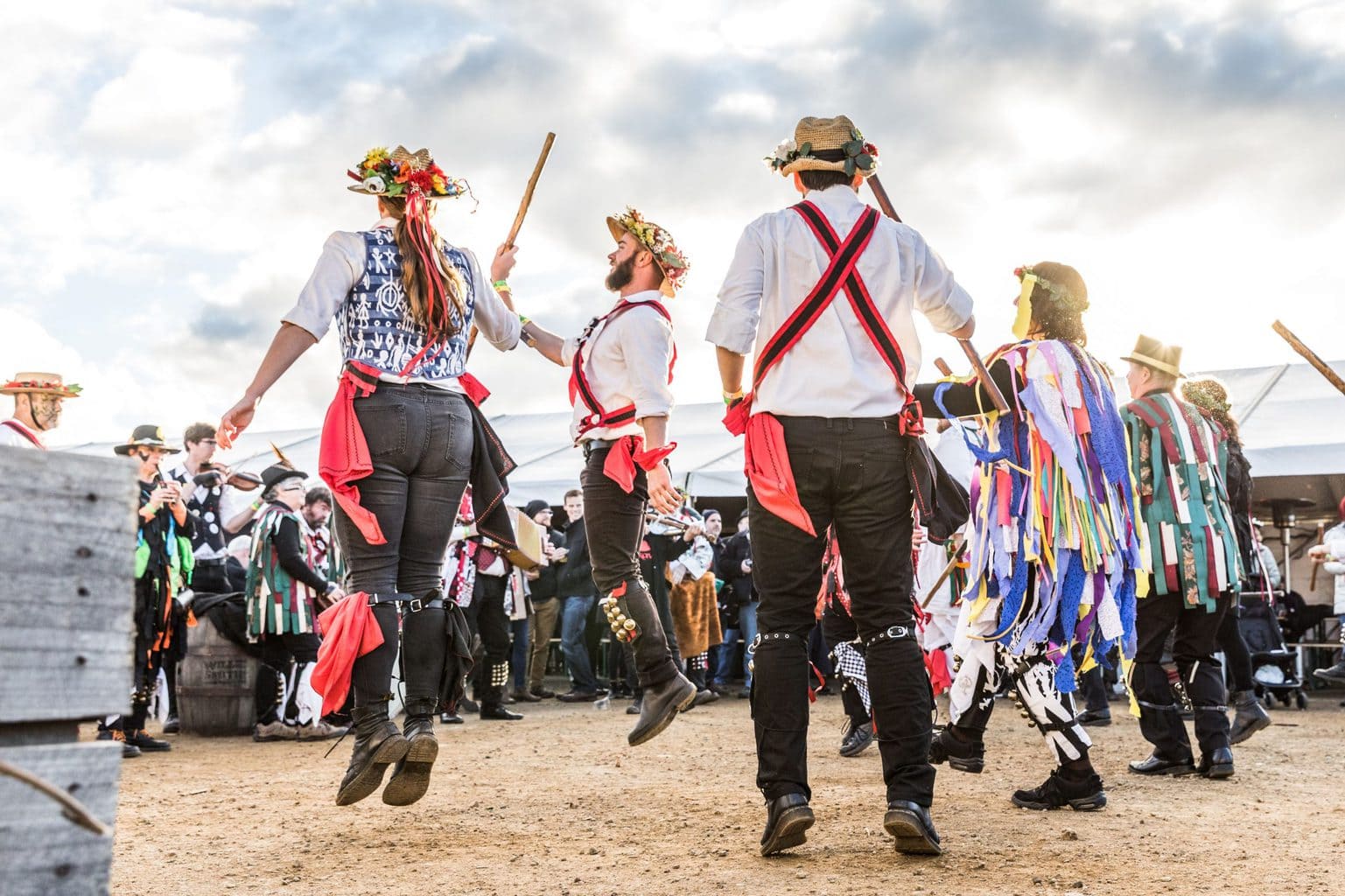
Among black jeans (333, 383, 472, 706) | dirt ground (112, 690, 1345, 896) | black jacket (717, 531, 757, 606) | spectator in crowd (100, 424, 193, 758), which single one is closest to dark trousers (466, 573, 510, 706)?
spectator in crowd (100, 424, 193, 758)

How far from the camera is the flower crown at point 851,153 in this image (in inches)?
157

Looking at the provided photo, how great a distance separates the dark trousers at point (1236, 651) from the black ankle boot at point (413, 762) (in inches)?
175

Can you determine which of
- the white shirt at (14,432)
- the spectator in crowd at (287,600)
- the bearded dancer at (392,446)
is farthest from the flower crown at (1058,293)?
the spectator in crowd at (287,600)

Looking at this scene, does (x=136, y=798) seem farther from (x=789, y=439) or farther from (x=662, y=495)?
(x=789, y=439)

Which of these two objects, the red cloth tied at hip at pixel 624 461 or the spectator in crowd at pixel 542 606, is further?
the spectator in crowd at pixel 542 606

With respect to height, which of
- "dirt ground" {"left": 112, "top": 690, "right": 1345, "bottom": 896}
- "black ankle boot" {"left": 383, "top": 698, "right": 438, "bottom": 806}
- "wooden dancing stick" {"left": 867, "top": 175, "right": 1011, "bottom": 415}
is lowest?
"dirt ground" {"left": 112, "top": 690, "right": 1345, "bottom": 896}

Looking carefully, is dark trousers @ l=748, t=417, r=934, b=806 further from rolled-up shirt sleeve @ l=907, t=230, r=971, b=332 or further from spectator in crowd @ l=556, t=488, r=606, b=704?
spectator in crowd @ l=556, t=488, r=606, b=704

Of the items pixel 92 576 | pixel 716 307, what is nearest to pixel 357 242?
pixel 716 307

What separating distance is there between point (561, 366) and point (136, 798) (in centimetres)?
277

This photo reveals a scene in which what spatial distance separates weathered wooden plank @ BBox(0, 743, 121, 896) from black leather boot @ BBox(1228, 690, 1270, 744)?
654 centimetres

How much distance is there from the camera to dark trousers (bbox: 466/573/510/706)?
10.7 metres

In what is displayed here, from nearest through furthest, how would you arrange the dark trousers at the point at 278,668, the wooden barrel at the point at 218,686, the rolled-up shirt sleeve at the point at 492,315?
the rolled-up shirt sleeve at the point at 492,315, the dark trousers at the point at 278,668, the wooden barrel at the point at 218,686

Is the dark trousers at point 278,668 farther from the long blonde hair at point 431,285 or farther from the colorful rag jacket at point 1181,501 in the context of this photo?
the colorful rag jacket at point 1181,501

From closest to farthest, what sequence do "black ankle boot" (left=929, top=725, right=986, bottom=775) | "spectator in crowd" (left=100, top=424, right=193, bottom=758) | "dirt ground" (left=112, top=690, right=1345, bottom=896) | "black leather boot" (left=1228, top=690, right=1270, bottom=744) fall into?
"dirt ground" (left=112, top=690, right=1345, bottom=896), "black ankle boot" (left=929, top=725, right=986, bottom=775), "black leather boot" (left=1228, top=690, right=1270, bottom=744), "spectator in crowd" (left=100, top=424, right=193, bottom=758)
